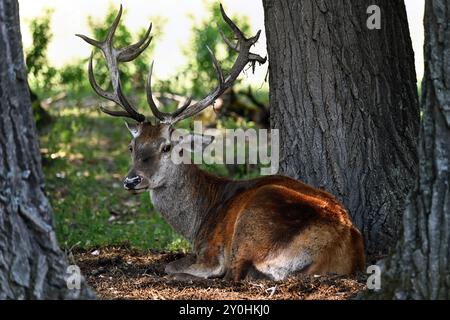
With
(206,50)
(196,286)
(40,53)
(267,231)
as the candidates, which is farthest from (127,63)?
(196,286)

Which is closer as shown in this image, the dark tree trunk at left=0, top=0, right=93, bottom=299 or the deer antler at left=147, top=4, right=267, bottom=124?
the dark tree trunk at left=0, top=0, right=93, bottom=299

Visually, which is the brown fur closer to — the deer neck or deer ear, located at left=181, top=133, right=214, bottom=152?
the deer neck

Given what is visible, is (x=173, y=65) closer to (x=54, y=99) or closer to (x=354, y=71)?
(x=54, y=99)

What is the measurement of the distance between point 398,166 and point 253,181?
3.95ft

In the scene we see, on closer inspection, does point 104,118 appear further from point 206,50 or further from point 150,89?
point 150,89

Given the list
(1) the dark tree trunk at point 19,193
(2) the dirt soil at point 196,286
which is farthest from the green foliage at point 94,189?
(1) the dark tree trunk at point 19,193

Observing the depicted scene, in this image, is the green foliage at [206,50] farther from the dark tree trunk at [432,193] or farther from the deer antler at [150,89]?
the dark tree trunk at [432,193]

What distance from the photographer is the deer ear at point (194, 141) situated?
894 cm

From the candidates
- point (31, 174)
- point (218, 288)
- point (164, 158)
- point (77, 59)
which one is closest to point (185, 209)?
point (164, 158)

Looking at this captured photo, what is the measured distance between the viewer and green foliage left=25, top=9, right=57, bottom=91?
1299 centimetres

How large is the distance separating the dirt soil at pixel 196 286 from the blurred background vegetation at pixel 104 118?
2465mm

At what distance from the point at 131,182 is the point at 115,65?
115 centimetres

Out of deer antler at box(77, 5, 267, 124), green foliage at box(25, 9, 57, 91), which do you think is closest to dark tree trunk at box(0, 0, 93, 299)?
deer antler at box(77, 5, 267, 124)

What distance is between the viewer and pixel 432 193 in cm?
596
